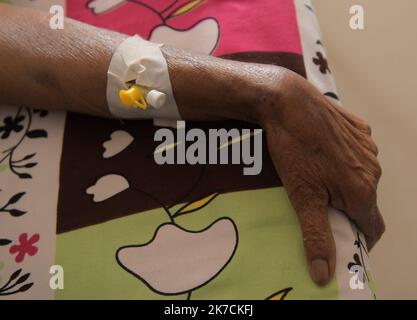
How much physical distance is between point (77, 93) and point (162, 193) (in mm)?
232

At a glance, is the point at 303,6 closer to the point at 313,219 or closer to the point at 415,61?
the point at 313,219

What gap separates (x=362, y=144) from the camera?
2.89 ft

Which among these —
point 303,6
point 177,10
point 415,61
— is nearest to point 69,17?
point 177,10

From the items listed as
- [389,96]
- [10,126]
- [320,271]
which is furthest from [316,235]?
[389,96]

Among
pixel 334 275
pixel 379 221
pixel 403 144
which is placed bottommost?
pixel 334 275

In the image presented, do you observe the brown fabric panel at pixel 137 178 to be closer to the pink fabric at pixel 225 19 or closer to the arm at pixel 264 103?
the arm at pixel 264 103

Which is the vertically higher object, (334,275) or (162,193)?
(162,193)

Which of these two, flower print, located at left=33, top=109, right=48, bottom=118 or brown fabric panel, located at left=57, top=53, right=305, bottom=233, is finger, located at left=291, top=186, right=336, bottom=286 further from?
flower print, located at left=33, top=109, right=48, bottom=118

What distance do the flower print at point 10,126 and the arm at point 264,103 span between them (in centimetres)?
5

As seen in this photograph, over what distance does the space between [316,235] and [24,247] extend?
467mm

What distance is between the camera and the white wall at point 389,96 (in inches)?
53.2

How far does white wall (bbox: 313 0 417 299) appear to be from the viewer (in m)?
1.35

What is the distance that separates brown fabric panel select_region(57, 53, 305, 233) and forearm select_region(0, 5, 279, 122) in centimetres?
5

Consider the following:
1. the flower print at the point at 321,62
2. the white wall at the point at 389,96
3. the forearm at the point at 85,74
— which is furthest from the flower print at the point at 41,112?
the white wall at the point at 389,96
